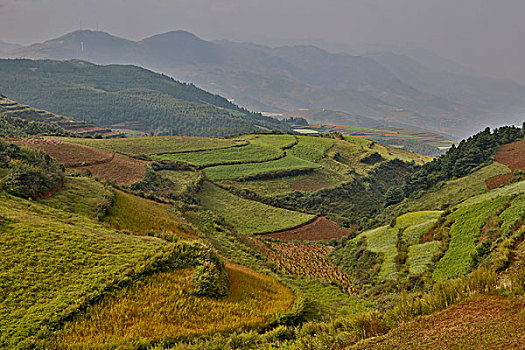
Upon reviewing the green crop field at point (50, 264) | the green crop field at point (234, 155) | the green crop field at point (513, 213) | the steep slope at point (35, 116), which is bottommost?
the green crop field at point (50, 264)

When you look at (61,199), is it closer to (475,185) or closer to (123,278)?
(123,278)

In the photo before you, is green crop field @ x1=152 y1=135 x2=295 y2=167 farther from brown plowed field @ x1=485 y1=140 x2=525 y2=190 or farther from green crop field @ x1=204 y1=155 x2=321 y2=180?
brown plowed field @ x1=485 y1=140 x2=525 y2=190

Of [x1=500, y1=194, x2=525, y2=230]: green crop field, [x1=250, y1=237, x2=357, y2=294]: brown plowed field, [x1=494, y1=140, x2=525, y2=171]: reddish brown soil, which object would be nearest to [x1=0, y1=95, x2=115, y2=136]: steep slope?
[x1=250, y1=237, x2=357, y2=294]: brown plowed field

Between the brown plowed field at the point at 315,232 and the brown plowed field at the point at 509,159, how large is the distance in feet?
62.7

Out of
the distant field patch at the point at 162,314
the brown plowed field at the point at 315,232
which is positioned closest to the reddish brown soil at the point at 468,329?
the distant field patch at the point at 162,314

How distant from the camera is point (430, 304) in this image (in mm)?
8578

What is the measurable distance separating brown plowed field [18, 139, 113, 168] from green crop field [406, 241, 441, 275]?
43454 mm

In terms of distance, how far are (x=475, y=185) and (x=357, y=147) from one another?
6086 cm

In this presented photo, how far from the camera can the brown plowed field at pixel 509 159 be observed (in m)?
36.0

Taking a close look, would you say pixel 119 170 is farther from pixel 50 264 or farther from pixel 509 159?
pixel 509 159

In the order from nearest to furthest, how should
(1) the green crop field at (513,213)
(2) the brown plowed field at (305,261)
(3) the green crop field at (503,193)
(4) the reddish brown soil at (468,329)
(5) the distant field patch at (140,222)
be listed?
(4) the reddish brown soil at (468,329) → (1) the green crop field at (513,213) → (5) the distant field patch at (140,222) → (3) the green crop field at (503,193) → (2) the brown plowed field at (305,261)

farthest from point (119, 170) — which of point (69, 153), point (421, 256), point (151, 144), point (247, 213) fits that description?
point (421, 256)

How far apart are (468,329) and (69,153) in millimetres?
52558

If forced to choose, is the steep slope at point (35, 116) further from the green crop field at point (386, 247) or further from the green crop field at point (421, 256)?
the green crop field at point (421, 256)
